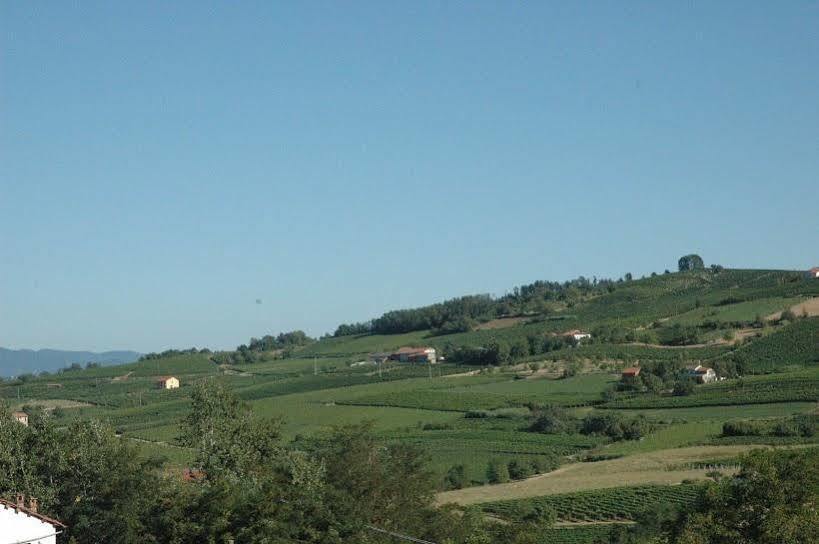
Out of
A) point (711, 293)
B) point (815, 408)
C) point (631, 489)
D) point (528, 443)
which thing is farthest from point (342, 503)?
point (711, 293)

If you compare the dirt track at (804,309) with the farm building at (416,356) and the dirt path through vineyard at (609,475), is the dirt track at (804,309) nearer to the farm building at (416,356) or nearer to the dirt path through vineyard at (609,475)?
the farm building at (416,356)

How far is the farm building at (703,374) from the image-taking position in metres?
88.7

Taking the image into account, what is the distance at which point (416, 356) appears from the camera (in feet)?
430

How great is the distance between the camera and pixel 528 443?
2729 inches

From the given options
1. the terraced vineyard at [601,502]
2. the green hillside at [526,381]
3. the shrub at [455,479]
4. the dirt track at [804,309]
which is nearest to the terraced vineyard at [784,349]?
the green hillside at [526,381]

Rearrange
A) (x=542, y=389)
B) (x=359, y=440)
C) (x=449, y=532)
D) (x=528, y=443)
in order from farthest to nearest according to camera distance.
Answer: (x=542, y=389) → (x=528, y=443) → (x=359, y=440) → (x=449, y=532)

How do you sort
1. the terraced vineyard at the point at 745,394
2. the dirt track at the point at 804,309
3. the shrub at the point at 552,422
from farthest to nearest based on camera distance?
the dirt track at the point at 804,309, the terraced vineyard at the point at 745,394, the shrub at the point at 552,422

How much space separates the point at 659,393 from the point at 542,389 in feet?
35.9

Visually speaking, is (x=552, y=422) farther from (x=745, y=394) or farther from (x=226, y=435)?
(x=226, y=435)

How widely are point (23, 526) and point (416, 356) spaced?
104665 millimetres

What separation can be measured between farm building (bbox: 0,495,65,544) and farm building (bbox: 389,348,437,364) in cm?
10053

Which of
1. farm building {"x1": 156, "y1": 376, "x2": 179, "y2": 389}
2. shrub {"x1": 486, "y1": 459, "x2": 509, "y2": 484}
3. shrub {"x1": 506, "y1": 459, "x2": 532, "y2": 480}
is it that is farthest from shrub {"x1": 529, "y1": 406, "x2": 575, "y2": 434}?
farm building {"x1": 156, "y1": 376, "x2": 179, "y2": 389}

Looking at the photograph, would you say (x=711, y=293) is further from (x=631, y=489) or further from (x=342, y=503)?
(x=342, y=503)

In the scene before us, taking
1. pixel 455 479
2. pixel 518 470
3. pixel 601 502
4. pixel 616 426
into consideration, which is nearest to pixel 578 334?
pixel 616 426
